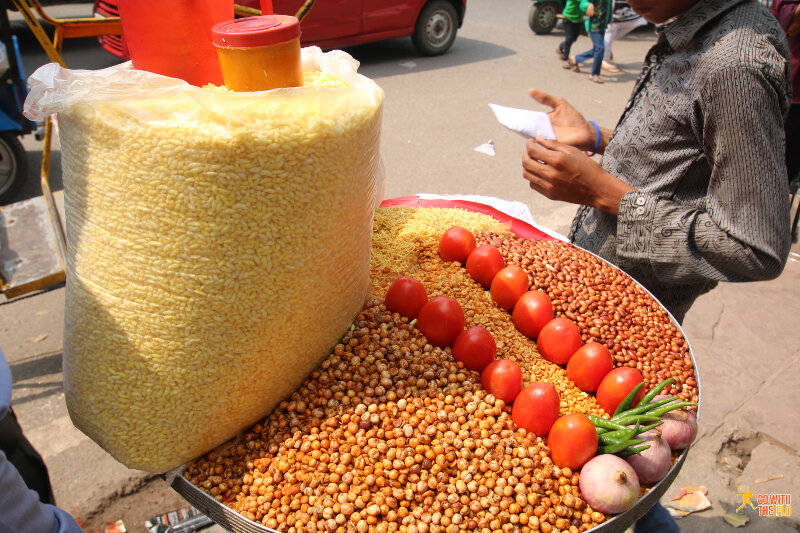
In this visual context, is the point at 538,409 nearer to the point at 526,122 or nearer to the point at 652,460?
the point at 652,460

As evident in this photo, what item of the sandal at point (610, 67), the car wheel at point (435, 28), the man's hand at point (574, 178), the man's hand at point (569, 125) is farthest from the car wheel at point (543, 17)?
the man's hand at point (574, 178)

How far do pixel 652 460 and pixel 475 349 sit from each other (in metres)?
0.48

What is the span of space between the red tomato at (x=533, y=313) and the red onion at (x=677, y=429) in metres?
0.41

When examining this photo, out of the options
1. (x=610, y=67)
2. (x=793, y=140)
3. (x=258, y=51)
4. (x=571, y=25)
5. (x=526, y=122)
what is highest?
(x=258, y=51)

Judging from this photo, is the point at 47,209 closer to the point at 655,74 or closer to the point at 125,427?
the point at 125,427

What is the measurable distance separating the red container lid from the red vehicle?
5872mm

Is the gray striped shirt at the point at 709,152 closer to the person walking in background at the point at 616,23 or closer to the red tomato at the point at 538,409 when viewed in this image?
the red tomato at the point at 538,409

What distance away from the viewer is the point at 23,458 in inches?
61.6

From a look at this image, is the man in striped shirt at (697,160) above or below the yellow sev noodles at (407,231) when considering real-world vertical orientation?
above

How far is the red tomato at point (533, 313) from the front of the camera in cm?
163

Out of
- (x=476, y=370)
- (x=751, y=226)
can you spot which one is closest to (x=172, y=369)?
(x=476, y=370)

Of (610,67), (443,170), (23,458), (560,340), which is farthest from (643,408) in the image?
(610,67)

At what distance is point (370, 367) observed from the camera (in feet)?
4.44

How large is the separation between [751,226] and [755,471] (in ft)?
6.30
